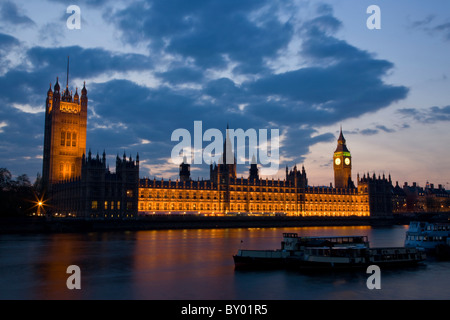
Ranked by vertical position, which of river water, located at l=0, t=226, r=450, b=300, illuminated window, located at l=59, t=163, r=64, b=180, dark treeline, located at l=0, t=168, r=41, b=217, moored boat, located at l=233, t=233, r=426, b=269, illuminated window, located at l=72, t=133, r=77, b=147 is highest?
illuminated window, located at l=72, t=133, r=77, b=147

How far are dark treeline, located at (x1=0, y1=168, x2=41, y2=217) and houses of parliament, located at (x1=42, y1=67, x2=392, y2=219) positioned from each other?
483 inches

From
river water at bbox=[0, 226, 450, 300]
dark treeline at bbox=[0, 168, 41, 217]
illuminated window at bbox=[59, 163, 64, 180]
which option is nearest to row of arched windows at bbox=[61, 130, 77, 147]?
illuminated window at bbox=[59, 163, 64, 180]

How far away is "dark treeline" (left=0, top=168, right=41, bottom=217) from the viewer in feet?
333

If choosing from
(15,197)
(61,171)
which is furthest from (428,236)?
(61,171)

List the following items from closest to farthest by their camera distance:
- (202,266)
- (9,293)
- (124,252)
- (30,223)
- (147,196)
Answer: (9,293), (202,266), (124,252), (30,223), (147,196)

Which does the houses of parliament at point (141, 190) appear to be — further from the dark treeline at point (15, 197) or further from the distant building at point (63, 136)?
the dark treeline at point (15, 197)

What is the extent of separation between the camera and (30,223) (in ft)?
339

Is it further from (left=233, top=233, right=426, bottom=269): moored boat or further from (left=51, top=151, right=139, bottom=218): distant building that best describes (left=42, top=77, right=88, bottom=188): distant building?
(left=233, top=233, right=426, bottom=269): moored boat

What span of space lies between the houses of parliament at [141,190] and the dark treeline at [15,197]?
12.3 meters

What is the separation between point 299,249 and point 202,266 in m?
10.7
